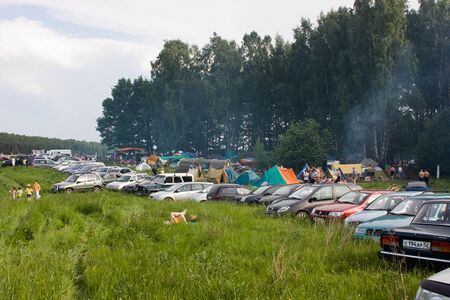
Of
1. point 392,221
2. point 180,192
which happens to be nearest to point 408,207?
point 392,221

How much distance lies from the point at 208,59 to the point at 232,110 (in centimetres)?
992

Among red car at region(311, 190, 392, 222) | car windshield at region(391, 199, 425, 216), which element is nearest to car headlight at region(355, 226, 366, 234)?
car windshield at region(391, 199, 425, 216)

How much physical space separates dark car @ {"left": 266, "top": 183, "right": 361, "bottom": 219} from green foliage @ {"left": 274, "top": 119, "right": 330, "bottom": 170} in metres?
27.3

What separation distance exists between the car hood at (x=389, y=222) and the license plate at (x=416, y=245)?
2395 mm

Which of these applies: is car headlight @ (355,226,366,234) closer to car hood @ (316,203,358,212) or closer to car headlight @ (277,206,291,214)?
car hood @ (316,203,358,212)

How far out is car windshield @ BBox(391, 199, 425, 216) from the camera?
1091 centimetres

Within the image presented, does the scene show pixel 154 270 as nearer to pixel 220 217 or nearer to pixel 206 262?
pixel 206 262

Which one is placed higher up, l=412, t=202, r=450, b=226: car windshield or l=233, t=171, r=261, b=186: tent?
l=412, t=202, r=450, b=226: car windshield

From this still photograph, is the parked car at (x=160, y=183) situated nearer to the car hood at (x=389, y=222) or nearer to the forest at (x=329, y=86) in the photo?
the car hood at (x=389, y=222)

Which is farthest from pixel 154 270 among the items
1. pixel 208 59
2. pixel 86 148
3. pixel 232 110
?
pixel 86 148

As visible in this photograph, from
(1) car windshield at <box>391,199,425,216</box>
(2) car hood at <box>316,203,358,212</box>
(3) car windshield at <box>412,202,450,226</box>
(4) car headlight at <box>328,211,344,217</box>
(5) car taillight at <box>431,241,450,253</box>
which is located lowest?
(4) car headlight at <box>328,211,344,217</box>

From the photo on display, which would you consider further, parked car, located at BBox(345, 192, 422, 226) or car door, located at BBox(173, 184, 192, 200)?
car door, located at BBox(173, 184, 192, 200)

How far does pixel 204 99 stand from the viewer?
69250mm

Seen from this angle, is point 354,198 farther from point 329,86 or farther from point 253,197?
point 329,86
